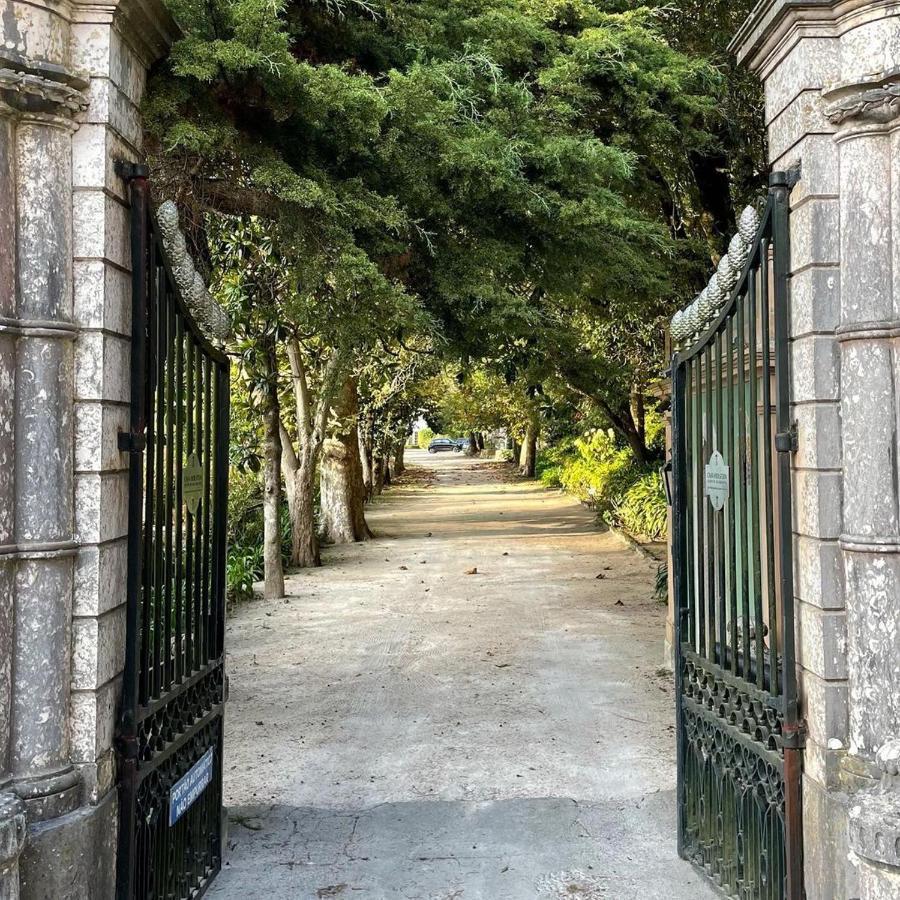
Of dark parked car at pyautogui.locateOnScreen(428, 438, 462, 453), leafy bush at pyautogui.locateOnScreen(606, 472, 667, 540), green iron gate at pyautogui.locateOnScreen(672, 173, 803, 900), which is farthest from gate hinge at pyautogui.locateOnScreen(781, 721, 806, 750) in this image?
dark parked car at pyautogui.locateOnScreen(428, 438, 462, 453)

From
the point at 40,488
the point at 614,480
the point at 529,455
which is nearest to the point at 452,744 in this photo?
the point at 40,488

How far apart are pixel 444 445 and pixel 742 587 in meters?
86.2

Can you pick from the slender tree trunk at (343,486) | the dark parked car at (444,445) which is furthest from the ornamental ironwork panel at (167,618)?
the dark parked car at (444,445)

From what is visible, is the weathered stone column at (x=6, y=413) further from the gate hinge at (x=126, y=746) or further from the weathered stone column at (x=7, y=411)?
the gate hinge at (x=126, y=746)

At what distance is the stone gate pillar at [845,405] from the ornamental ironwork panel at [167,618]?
104 inches

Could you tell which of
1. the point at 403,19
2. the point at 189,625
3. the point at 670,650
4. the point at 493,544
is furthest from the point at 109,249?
the point at 493,544

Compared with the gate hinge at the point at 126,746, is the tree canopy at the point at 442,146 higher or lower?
higher

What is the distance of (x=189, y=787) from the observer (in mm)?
4043

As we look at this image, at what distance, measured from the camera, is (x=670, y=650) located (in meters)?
8.64

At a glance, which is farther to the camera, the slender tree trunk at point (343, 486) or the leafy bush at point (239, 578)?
the slender tree trunk at point (343, 486)

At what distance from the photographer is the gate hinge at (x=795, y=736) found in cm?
349

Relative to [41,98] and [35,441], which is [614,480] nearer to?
[35,441]

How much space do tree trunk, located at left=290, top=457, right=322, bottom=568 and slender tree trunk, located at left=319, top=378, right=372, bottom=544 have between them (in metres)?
2.47

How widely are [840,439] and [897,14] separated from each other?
5.11 ft
